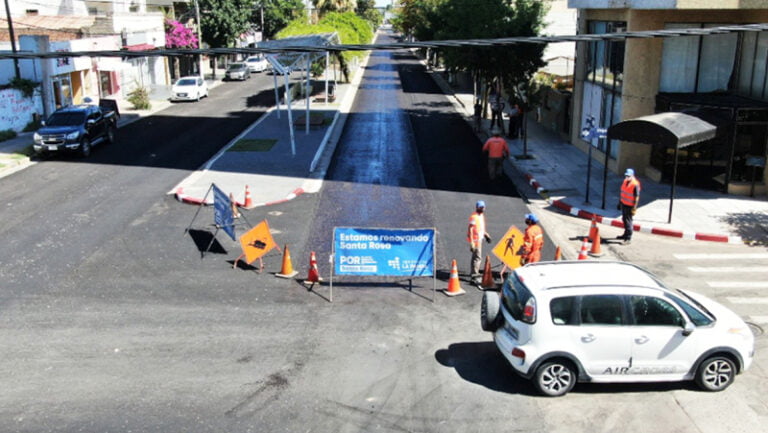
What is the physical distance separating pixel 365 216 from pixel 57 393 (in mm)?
10300

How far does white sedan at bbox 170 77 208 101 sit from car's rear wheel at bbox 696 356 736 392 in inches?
1658

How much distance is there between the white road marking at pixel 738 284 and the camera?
1431 cm

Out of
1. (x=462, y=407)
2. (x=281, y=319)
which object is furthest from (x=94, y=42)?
(x=462, y=407)

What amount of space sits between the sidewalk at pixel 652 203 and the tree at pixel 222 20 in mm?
40475

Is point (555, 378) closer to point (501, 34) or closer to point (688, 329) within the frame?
point (688, 329)

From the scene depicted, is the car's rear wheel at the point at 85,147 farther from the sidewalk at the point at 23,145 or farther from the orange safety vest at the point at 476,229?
the orange safety vest at the point at 476,229

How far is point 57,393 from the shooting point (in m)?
10.0

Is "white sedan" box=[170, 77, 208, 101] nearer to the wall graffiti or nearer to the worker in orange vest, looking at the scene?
the wall graffiti

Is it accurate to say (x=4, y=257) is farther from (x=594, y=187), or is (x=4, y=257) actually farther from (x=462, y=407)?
(x=594, y=187)

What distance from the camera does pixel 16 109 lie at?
3338 cm

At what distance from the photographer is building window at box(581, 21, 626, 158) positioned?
82.8ft

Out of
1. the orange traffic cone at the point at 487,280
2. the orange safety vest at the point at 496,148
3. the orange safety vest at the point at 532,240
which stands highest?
the orange safety vest at the point at 496,148

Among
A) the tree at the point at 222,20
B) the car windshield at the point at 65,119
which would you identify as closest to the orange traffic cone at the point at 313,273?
the car windshield at the point at 65,119

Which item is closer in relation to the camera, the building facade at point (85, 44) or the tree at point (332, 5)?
the building facade at point (85, 44)
